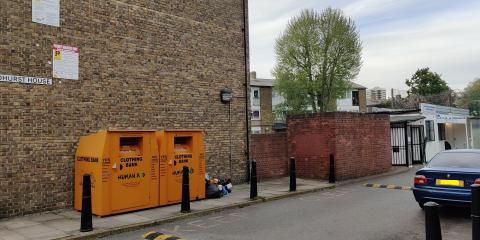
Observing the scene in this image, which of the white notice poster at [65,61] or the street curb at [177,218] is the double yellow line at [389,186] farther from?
the white notice poster at [65,61]

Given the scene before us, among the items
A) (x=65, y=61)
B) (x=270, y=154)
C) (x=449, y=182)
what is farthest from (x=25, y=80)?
(x=449, y=182)

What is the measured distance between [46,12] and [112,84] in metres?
2.37

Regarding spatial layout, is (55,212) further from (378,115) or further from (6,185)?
(378,115)

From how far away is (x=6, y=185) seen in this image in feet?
30.4

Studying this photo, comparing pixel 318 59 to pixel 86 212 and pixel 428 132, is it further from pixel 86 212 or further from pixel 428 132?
pixel 86 212

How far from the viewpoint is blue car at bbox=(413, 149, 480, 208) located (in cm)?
877

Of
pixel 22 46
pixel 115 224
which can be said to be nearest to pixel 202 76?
pixel 22 46

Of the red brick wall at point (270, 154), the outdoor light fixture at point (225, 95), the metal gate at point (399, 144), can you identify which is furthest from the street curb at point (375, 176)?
the outdoor light fixture at point (225, 95)

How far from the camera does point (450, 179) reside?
902cm

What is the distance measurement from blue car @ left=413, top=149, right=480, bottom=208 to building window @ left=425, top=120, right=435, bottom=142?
16.6 m

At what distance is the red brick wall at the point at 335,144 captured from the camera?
52.9 ft

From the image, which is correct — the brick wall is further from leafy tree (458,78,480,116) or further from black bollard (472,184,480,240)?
leafy tree (458,78,480,116)

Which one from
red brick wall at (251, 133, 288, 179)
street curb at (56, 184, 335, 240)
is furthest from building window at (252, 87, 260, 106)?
street curb at (56, 184, 335, 240)

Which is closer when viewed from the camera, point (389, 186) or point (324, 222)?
point (324, 222)
